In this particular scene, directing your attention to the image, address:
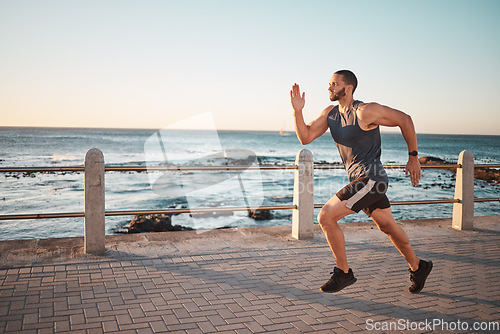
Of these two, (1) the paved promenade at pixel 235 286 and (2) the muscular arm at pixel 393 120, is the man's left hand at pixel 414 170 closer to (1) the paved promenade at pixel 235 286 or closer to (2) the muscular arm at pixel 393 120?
(2) the muscular arm at pixel 393 120

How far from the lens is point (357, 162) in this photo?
4.52 meters

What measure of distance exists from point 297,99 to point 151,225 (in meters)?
9.51

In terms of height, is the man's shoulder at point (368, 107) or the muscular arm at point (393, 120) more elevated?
the man's shoulder at point (368, 107)

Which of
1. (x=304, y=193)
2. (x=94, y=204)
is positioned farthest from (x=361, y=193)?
(x=94, y=204)

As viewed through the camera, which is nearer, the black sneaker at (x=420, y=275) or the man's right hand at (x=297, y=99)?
the man's right hand at (x=297, y=99)

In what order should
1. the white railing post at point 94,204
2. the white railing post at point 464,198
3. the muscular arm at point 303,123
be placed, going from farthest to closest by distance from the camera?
the white railing post at point 464,198
the white railing post at point 94,204
the muscular arm at point 303,123

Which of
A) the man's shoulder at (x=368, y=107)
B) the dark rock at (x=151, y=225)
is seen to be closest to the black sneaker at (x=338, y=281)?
the man's shoulder at (x=368, y=107)

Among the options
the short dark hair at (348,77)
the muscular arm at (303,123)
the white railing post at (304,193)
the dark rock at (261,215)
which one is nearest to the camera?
the short dark hair at (348,77)

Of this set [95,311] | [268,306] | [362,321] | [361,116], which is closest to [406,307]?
[362,321]

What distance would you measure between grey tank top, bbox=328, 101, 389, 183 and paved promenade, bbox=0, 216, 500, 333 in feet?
4.34

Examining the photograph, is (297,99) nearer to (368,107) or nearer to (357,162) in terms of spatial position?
(368,107)

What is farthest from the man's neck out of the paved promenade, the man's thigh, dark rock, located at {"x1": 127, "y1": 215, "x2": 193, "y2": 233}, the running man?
dark rock, located at {"x1": 127, "y1": 215, "x2": 193, "y2": 233}

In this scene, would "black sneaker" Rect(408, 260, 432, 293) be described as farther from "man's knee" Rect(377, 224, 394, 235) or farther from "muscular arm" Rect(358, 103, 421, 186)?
"muscular arm" Rect(358, 103, 421, 186)

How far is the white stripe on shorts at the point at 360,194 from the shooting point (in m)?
4.35
